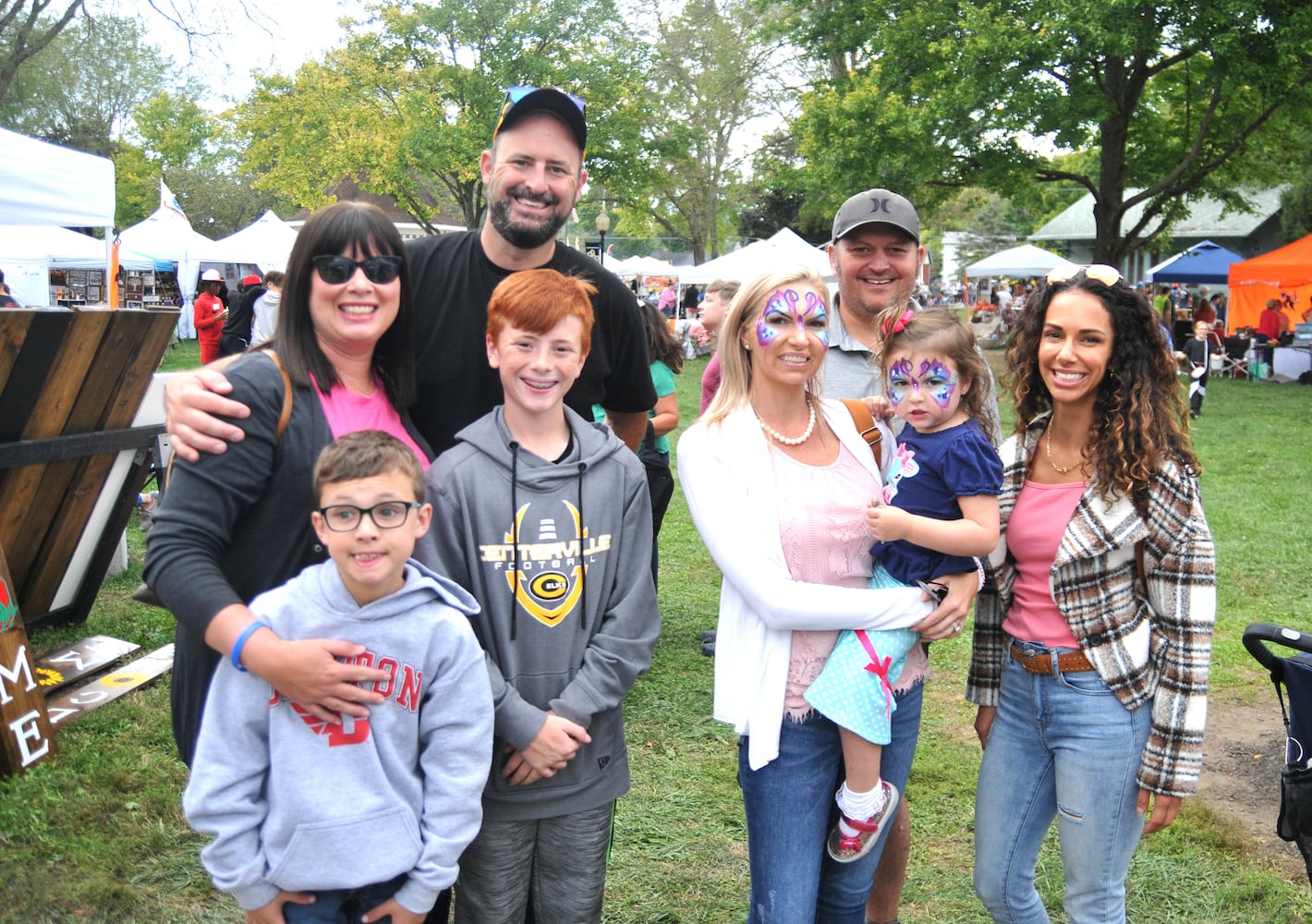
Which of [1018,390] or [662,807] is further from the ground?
[1018,390]

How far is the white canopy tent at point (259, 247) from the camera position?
21.5 m

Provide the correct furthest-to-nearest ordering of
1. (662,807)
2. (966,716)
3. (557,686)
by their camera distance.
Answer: (966,716) → (662,807) → (557,686)

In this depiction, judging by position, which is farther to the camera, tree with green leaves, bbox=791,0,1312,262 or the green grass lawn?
tree with green leaves, bbox=791,0,1312,262

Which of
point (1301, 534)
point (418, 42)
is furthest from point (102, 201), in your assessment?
point (418, 42)

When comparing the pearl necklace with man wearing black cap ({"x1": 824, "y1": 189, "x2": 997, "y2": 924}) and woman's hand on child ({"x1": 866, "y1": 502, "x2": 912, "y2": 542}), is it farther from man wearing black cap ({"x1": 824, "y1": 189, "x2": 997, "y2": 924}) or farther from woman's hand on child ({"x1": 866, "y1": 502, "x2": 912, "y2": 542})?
man wearing black cap ({"x1": 824, "y1": 189, "x2": 997, "y2": 924})

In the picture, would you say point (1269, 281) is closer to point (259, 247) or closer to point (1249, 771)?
point (259, 247)

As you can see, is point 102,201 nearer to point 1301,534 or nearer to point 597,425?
point 597,425

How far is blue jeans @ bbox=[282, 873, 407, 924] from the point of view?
2123 millimetres

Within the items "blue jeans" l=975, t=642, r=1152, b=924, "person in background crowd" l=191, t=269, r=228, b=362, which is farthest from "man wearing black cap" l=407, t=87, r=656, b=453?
"person in background crowd" l=191, t=269, r=228, b=362

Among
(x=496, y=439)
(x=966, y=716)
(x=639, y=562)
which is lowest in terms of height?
(x=966, y=716)

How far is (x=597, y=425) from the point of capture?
258 cm

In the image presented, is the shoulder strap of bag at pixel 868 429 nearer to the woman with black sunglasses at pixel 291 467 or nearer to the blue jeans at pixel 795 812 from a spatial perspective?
the blue jeans at pixel 795 812

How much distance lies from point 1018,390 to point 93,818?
379 centimetres

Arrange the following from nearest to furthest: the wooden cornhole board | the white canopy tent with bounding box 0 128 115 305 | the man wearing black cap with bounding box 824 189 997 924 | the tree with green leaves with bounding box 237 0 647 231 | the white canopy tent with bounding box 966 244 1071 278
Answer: the man wearing black cap with bounding box 824 189 997 924 < the wooden cornhole board < the white canopy tent with bounding box 0 128 115 305 < the tree with green leaves with bounding box 237 0 647 231 < the white canopy tent with bounding box 966 244 1071 278
